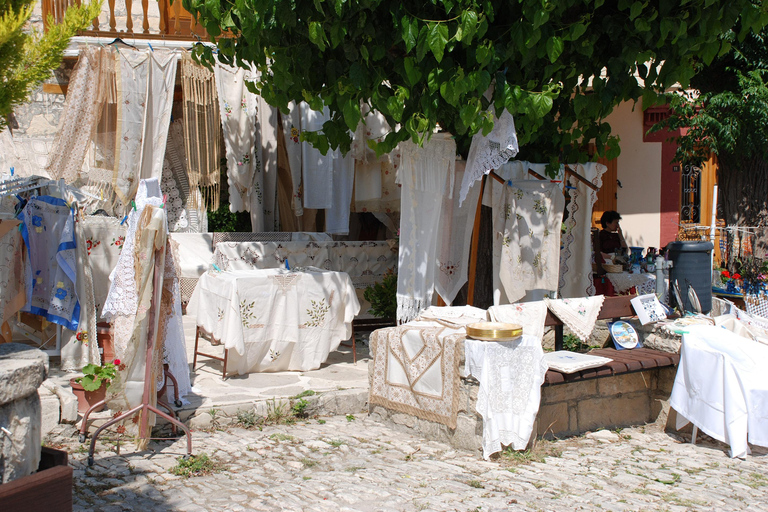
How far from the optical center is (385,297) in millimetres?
7445

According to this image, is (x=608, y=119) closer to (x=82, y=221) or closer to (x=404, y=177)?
(x=404, y=177)

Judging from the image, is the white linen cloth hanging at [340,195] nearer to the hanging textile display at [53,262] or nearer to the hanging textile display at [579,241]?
the hanging textile display at [579,241]

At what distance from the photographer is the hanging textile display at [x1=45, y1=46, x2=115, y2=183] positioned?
6.95 meters

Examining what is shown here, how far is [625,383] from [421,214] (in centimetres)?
225

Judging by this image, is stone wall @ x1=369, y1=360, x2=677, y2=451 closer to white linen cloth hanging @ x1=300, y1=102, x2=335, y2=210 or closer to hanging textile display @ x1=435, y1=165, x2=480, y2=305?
hanging textile display @ x1=435, y1=165, x2=480, y2=305

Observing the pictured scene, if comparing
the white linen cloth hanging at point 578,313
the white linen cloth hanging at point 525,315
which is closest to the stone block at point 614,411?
the white linen cloth hanging at point 578,313

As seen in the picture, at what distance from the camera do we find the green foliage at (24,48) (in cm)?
235

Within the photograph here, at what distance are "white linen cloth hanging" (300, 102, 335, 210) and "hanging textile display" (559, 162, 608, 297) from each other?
2932 mm

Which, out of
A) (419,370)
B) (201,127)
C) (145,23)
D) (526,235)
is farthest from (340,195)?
(419,370)

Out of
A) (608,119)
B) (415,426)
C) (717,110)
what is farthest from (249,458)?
(608,119)

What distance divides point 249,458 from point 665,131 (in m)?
9.90

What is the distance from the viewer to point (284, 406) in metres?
5.14

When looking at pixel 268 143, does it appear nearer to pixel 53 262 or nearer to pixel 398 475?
pixel 53 262

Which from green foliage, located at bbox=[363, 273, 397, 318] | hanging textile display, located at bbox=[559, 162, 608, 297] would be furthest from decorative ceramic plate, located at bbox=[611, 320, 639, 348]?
green foliage, located at bbox=[363, 273, 397, 318]
